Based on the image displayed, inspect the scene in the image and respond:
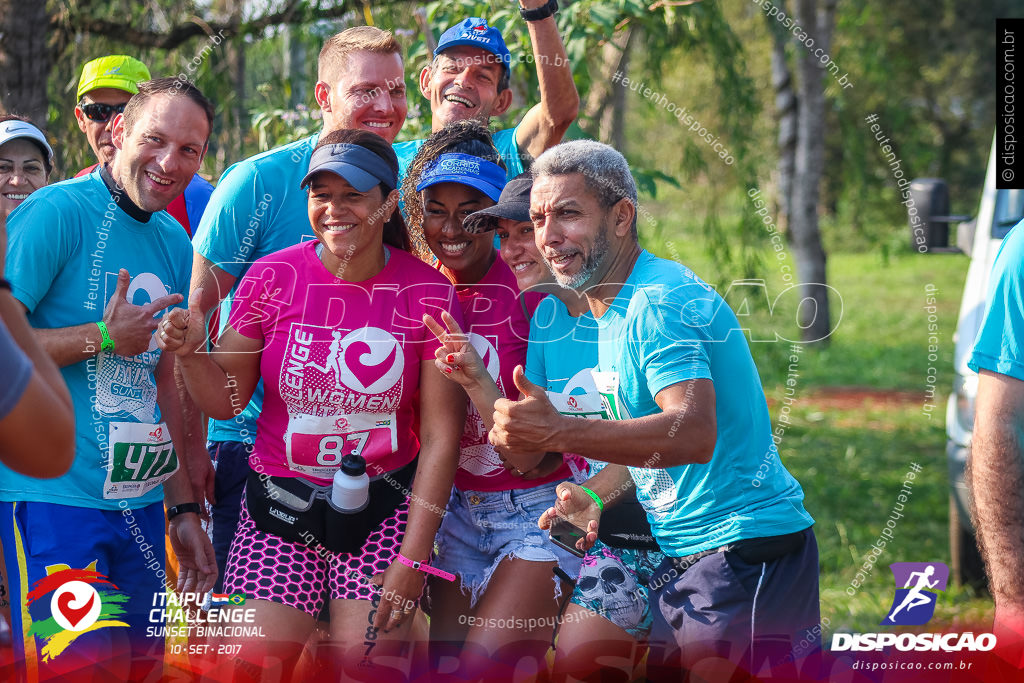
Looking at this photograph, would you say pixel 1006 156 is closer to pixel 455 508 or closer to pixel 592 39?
pixel 592 39

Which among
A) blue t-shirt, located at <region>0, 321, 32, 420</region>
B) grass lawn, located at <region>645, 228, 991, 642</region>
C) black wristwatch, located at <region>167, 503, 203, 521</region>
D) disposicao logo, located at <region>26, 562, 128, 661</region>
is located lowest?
grass lawn, located at <region>645, 228, 991, 642</region>

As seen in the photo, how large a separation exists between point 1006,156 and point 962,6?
1656cm

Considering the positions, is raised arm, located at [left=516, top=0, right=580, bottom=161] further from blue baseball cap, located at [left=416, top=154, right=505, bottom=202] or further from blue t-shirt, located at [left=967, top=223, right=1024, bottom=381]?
blue t-shirt, located at [left=967, top=223, right=1024, bottom=381]

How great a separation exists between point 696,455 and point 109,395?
5.58ft

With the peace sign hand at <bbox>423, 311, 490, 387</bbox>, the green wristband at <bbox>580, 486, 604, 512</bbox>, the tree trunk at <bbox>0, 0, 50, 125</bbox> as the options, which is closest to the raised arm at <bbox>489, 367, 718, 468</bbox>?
the peace sign hand at <bbox>423, 311, 490, 387</bbox>

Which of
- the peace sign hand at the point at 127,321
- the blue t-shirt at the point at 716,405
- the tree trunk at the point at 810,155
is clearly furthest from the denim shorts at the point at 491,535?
the tree trunk at the point at 810,155

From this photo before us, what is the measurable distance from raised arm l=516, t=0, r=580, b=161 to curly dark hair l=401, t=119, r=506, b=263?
308 mm

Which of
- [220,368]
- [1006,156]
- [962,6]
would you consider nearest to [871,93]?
[962,6]

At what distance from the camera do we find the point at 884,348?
13.5 metres

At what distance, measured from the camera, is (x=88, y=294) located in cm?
298

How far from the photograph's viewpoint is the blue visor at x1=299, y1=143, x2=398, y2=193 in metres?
2.89

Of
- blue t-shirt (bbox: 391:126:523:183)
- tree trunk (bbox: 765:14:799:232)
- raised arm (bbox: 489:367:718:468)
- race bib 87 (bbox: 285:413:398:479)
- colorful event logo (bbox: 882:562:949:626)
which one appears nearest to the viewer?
raised arm (bbox: 489:367:718:468)

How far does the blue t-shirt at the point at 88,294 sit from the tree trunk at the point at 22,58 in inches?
74.1

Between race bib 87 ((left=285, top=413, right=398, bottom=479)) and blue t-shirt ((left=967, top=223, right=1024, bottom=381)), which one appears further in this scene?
race bib 87 ((left=285, top=413, right=398, bottom=479))
